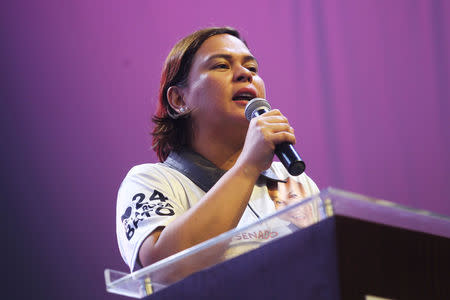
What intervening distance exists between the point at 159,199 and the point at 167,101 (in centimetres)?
62

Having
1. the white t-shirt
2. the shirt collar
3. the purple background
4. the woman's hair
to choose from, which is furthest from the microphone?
the purple background

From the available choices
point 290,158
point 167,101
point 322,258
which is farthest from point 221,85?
point 322,258

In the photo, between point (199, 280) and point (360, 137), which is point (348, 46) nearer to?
point (360, 137)

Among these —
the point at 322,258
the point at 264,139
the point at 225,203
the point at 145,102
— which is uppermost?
the point at 145,102

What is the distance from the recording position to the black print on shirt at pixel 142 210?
1317mm

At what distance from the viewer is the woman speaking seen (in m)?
1.23

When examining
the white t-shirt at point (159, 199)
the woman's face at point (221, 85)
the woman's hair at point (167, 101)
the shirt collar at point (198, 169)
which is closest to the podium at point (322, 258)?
the white t-shirt at point (159, 199)

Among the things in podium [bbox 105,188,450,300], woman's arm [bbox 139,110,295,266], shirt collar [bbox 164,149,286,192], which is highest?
shirt collar [bbox 164,149,286,192]

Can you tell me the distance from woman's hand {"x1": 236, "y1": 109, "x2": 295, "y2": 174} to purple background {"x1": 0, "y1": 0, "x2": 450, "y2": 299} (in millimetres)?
1542

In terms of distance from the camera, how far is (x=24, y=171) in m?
2.58

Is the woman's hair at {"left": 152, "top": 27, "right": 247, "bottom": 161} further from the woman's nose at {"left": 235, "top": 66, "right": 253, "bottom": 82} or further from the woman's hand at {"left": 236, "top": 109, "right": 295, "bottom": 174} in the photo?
the woman's hand at {"left": 236, "top": 109, "right": 295, "bottom": 174}

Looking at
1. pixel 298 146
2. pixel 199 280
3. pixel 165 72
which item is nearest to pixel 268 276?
pixel 199 280

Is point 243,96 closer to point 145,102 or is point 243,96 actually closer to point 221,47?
point 221,47

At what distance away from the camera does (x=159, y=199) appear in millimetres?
1383
